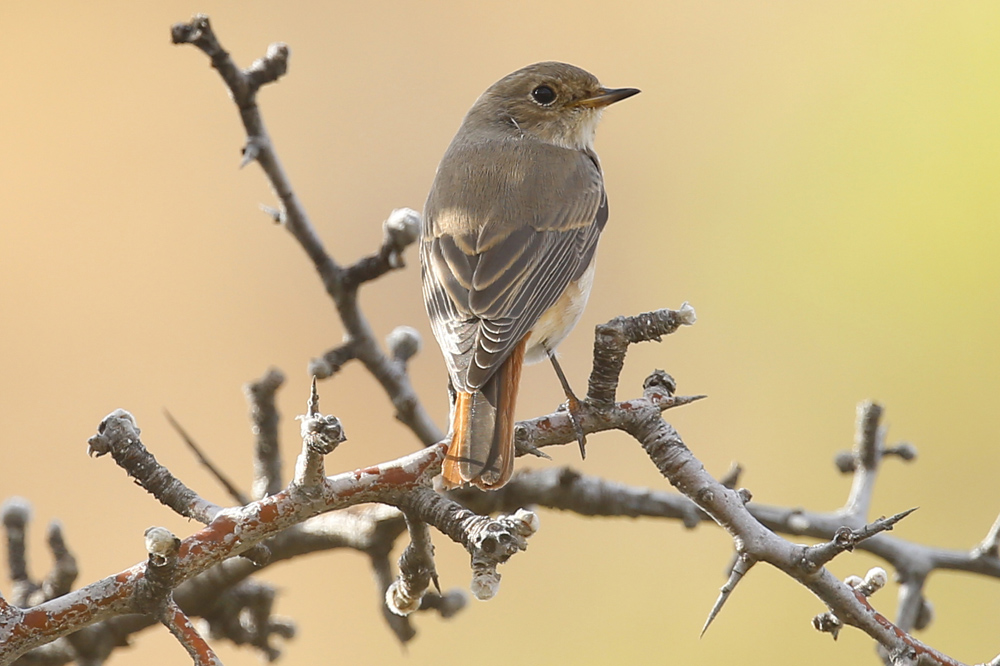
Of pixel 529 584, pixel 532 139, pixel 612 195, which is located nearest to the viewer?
pixel 532 139

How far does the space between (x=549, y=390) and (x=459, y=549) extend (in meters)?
0.61

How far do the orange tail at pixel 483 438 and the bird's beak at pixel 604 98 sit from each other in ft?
4.47

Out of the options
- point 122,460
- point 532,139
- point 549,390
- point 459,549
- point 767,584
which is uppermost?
point 532,139

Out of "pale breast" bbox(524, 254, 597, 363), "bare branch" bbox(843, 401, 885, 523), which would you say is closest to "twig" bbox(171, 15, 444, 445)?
"pale breast" bbox(524, 254, 597, 363)

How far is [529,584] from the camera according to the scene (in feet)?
11.3

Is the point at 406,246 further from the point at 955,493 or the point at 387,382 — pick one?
the point at 955,493

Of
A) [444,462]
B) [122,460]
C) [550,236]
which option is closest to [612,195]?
[550,236]

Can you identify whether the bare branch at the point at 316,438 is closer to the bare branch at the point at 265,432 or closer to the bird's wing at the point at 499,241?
the bird's wing at the point at 499,241

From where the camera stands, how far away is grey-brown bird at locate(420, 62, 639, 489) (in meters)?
1.98

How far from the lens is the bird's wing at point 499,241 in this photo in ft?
7.35

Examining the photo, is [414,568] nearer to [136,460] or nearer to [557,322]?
[136,460]

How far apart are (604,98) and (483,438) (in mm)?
1607

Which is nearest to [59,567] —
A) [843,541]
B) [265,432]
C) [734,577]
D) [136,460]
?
[265,432]

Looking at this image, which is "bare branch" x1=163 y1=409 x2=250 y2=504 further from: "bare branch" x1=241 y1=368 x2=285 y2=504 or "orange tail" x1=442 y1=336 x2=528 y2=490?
"orange tail" x1=442 y1=336 x2=528 y2=490
